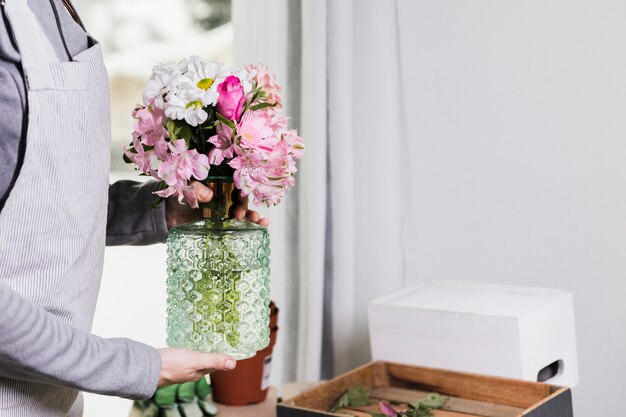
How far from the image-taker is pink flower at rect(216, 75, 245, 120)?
1112 mm

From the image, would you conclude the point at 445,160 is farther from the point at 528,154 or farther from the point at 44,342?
the point at 44,342

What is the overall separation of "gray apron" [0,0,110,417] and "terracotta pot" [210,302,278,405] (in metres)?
0.71

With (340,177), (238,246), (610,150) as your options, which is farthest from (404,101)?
(238,246)

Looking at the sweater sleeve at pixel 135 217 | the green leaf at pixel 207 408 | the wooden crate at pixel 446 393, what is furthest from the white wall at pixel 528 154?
the sweater sleeve at pixel 135 217

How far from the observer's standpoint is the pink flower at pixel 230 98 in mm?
1112

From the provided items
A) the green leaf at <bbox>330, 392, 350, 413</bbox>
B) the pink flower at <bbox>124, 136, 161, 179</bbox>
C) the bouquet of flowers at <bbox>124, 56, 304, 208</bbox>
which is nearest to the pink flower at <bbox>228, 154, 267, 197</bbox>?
the bouquet of flowers at <bbox>124, 56, 304, 208</bbox>

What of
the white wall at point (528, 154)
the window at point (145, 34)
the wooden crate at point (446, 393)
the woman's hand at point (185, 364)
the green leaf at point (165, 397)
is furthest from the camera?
the window at point (145, 34)

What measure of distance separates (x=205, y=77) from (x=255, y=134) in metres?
0.11

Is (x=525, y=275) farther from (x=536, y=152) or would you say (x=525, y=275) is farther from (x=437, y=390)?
(x=437, y=390)

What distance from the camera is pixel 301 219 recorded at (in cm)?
224

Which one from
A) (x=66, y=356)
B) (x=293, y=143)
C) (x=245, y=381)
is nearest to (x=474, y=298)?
(x=245, y=381)

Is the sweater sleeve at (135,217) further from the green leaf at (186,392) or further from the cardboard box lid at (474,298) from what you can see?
the cardboard box lid at (474,298)

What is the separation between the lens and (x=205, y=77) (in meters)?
1.14

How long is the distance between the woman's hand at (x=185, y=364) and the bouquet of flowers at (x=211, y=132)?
8.5 inches
